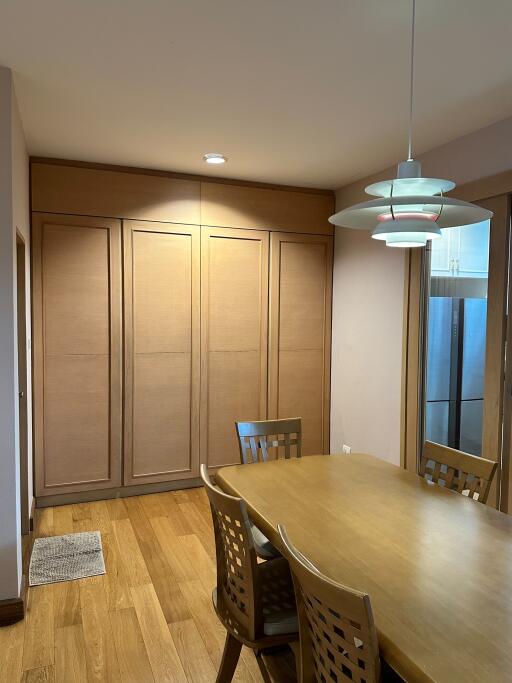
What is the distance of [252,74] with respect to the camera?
2.42m

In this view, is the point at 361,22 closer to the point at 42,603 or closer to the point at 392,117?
the point at 392,117

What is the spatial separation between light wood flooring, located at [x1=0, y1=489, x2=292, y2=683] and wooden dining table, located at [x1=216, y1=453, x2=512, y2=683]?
732 millimetres

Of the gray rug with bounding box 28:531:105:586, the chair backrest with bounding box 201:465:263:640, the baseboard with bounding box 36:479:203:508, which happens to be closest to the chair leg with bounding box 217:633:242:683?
the chair backrest with bounding box 201:465:263:640

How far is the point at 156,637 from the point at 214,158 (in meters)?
2.98

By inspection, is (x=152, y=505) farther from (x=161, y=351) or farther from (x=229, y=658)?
(x=229, y=658)

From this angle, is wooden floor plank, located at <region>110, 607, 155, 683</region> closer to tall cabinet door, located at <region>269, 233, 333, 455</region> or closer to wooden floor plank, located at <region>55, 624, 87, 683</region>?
wooden floor plank, located at <region>55, 624, 87, 683</region>

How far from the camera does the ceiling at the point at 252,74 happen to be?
1938mm

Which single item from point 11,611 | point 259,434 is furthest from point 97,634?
point 259,434

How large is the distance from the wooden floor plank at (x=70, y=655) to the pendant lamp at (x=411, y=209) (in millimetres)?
2118

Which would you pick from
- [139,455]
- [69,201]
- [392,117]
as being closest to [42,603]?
[139,455]

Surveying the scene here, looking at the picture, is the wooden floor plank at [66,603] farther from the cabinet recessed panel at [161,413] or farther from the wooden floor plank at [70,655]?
the cabinet recessed panel at [161,413]

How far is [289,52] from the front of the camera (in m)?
2.21

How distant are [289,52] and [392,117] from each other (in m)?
0.97

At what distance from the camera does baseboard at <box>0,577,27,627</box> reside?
2.48 metres
